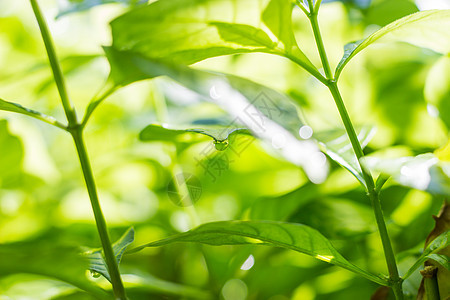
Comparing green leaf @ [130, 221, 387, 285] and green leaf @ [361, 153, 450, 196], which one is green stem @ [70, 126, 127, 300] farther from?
green leaf @ [361, 153, 450, 196]

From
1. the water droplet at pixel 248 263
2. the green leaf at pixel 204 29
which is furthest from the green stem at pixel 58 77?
the water droplet at pixel 248 263

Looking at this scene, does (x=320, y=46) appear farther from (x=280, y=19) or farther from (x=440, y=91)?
(x=440, y=91)

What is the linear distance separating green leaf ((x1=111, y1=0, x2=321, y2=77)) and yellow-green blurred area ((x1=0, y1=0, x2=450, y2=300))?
0.16 meters

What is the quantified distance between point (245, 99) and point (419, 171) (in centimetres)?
15

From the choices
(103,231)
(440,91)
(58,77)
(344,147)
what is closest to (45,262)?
(103,231)

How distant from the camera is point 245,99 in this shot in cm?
38

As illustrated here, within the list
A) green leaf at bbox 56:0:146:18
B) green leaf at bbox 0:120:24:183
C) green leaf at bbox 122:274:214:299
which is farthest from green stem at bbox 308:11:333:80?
green leaf at bbox 0:120:24:183

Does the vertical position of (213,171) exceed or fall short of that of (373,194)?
it exceeds it

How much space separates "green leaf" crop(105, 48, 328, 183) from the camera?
1.09ft

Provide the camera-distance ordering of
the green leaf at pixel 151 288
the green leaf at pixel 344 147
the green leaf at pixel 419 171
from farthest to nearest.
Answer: the green leaf at pixel 151 288 < the green leaf at pixel 344 147 < the green leaf at pixel 419 171

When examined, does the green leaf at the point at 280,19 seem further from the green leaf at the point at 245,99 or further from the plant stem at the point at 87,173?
the plant stem at the point at 87,173

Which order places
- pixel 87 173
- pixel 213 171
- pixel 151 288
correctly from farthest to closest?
pixel 213 171, pixel 151 288, pixel 87 173

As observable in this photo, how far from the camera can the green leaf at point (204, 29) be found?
39 centimetres

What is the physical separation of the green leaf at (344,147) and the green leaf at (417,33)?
8 cm
